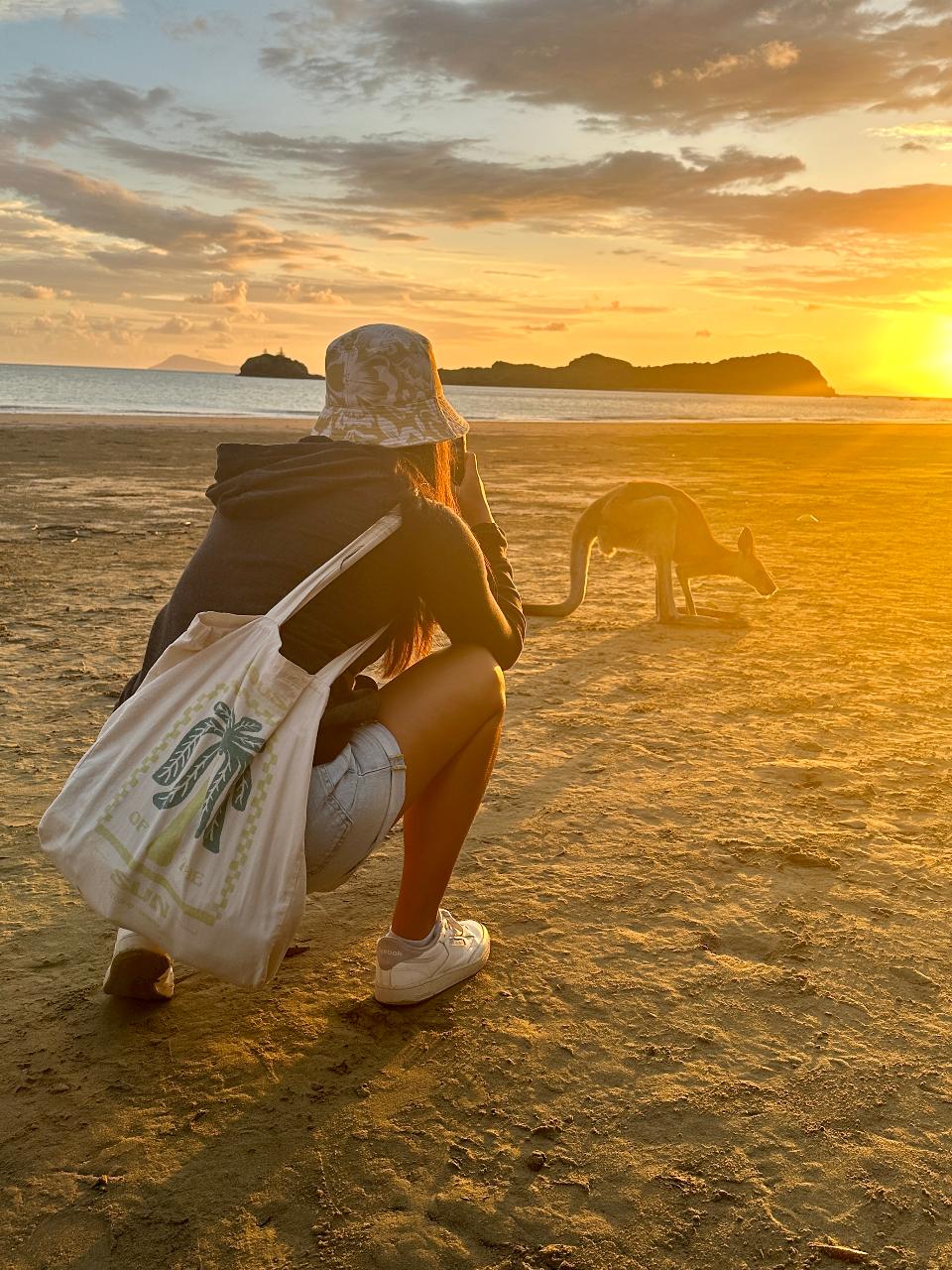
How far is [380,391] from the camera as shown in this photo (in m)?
2.11

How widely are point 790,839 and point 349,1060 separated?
1544mm

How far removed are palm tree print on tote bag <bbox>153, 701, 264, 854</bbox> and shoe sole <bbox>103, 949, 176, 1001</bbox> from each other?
1.85ft

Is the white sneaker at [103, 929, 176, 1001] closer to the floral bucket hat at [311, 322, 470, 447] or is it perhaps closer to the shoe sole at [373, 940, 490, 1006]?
the shoe sole at [373, 940, 490, 1006]

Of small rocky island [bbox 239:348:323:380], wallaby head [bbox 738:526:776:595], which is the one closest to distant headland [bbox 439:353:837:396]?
small rocky island [bbox 239:348:323:380]

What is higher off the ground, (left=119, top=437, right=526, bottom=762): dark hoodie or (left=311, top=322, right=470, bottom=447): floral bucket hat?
(left=311, top=322, right=470, bottom=447): floral bucket hat

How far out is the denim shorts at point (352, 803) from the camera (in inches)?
77.9

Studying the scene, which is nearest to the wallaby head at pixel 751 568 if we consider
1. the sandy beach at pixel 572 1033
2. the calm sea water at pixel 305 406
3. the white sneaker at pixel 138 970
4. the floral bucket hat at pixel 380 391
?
the sandy beach at pixel 572 1033

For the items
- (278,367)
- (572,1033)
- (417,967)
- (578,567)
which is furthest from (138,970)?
(278,367)

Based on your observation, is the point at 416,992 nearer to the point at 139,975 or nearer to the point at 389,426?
the point at 139,975

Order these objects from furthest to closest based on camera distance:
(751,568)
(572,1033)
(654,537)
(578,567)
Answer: (751,568)
(654,537)
(578,567)
(572,1033)

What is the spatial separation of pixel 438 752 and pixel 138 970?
79 centimetres

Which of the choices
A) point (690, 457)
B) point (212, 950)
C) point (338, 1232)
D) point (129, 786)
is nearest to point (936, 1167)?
point (338, 1232)

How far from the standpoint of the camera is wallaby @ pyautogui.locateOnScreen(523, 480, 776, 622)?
5.89 metres

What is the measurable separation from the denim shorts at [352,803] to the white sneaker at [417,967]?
0.30 meters
